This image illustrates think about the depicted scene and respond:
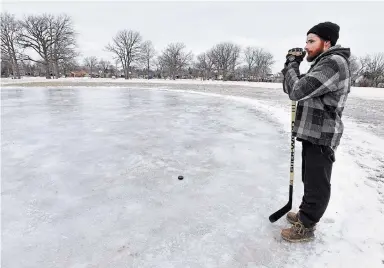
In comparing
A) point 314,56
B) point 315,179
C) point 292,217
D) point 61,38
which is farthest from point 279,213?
point 61,38

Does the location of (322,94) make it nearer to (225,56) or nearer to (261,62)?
(225,56)

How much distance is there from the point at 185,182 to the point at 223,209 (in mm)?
917

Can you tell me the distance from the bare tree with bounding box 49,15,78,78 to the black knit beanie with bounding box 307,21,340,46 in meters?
58.3

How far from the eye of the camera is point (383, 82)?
52.3m

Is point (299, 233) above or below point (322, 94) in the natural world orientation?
below

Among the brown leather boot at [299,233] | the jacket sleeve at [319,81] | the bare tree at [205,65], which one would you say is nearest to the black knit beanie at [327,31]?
the jacket sleeve at [319,81]

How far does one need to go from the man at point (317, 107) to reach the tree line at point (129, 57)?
5684cm

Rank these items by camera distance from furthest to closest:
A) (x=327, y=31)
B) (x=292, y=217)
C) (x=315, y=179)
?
(x=292, y=217), (x=315, y=179), (x=327, y=31)

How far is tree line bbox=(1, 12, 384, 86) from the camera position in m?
49.4

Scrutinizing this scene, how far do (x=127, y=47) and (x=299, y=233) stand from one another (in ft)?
227

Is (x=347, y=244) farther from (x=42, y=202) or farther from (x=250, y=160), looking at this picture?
(x=42, y=202)

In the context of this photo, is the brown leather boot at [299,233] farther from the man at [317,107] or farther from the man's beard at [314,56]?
the man's beard at [314,56]

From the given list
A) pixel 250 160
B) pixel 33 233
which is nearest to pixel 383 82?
pixel 250 160

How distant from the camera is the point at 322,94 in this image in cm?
219
